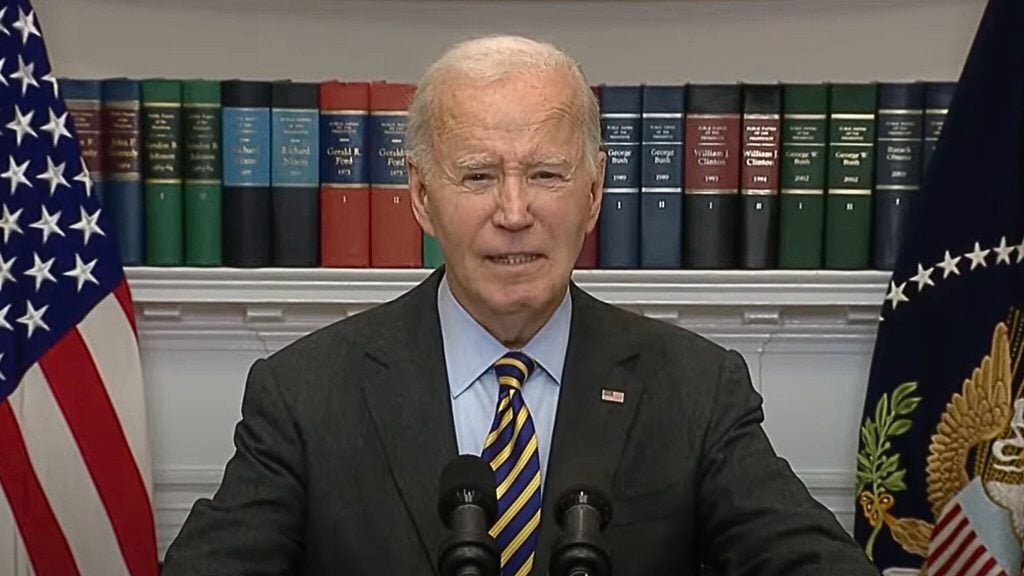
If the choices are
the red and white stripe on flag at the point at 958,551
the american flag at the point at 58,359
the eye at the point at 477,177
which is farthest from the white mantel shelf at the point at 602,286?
the eye at the point at 477,177

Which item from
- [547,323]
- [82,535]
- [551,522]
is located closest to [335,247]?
[82,535]

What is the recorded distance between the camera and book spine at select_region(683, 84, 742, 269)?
2.65 metres

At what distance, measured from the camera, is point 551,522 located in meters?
1.71

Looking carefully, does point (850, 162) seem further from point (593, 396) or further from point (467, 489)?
point (467, 489)

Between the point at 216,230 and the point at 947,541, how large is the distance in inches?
56.9

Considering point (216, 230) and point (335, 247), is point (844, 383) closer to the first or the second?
point (335, 247)

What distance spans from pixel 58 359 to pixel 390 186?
672 mm

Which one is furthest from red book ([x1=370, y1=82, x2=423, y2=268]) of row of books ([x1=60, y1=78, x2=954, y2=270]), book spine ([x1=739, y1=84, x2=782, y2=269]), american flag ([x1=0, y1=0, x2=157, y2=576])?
book spine ([x1=739, y1=84, x2=782, y2=269])

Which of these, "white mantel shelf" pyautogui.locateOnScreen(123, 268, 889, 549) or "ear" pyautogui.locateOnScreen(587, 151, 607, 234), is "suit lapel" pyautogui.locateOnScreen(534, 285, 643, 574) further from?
"white mantel shelf" pyautogui.locateOnScreen(123, 268, 889, 549)

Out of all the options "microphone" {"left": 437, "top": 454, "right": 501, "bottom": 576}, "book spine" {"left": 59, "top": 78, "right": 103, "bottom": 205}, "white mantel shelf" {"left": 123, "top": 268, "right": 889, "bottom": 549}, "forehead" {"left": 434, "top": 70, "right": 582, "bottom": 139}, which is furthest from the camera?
"white mantel shelf" {"left": 123, "top": 268, "right": 889, "bottom": 549}

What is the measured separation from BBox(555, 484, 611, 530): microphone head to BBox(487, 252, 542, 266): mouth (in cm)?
43

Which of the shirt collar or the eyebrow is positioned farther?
the shirt collar

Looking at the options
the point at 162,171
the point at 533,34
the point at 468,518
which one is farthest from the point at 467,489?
the point at 533,34

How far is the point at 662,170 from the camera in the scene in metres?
2.67
